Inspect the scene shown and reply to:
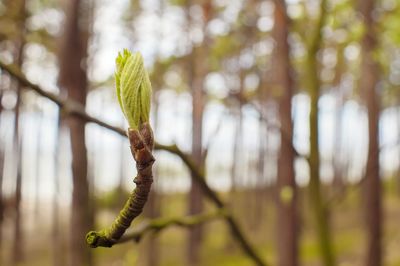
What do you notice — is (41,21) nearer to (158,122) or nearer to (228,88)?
(158,122)

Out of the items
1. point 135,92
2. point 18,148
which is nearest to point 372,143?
A: point 135,92

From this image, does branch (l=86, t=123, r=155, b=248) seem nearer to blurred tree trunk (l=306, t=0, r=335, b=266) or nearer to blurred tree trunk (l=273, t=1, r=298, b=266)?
blurred tree trunk (l=306, t=0, r=335, b=266)

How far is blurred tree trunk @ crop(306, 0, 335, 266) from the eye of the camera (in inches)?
59.9

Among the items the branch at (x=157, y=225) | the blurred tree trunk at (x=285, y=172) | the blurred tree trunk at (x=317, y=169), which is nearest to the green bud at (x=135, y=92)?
the branch at (x=157, y=225)

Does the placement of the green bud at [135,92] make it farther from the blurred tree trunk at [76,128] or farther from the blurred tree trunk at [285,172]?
the blurred tree trunk at [285,172]

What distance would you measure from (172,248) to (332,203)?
2185 centimetres

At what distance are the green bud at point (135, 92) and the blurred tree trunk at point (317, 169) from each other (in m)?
1.06

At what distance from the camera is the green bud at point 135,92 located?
22.9 inches

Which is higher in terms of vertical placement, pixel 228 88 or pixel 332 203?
pixel 228 88

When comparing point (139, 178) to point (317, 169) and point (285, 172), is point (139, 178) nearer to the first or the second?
point (317, 169)

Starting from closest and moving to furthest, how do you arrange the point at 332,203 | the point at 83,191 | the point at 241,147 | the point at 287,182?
1. the point at 332,203
2. the point at 83,191
3. the point at 287,182
4. the point at 241,147

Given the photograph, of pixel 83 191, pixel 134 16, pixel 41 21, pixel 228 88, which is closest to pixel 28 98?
pixel 134 16

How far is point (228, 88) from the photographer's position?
6.21 feet

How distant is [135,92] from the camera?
23.0 inches
